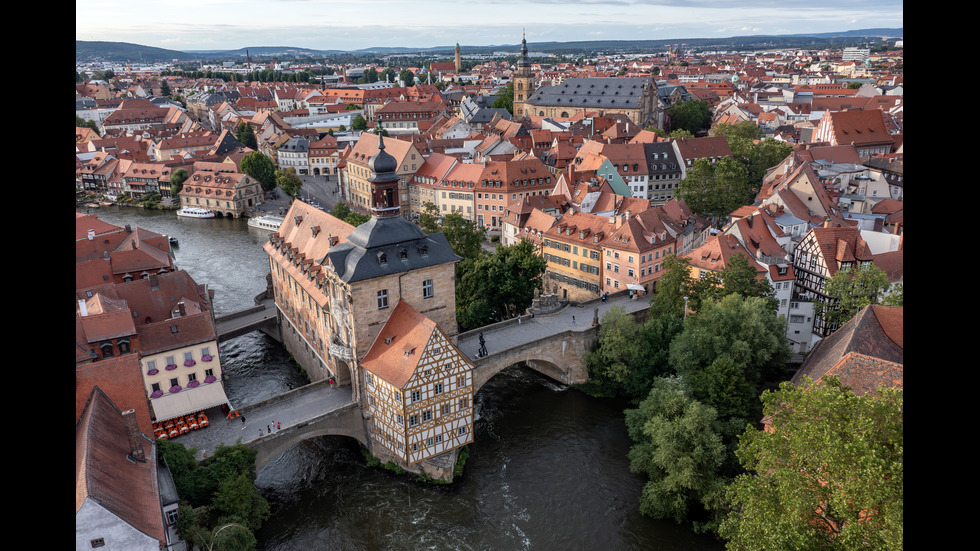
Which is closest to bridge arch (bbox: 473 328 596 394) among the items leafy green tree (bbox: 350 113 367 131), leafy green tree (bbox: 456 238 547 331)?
leafy green tree (bbox: 456 238 547 331)

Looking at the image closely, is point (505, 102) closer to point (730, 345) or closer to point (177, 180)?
point (177, 180)

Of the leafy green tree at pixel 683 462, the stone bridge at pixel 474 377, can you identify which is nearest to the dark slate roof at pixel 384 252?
the stone bridge at pixel 474 377

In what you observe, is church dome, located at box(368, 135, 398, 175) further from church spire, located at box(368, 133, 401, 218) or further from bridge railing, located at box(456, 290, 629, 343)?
bridge railing, located at box(456, 290, 629, 343)

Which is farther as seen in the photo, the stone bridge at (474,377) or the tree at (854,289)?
the tree at (854,289)

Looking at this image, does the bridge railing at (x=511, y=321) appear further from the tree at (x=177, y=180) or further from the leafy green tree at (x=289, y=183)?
the tree at (x=177, y=180)

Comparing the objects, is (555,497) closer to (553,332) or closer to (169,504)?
(553,332)

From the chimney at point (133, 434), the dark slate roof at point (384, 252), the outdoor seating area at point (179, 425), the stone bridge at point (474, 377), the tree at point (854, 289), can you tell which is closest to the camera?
the chimney at point (133, 434)
